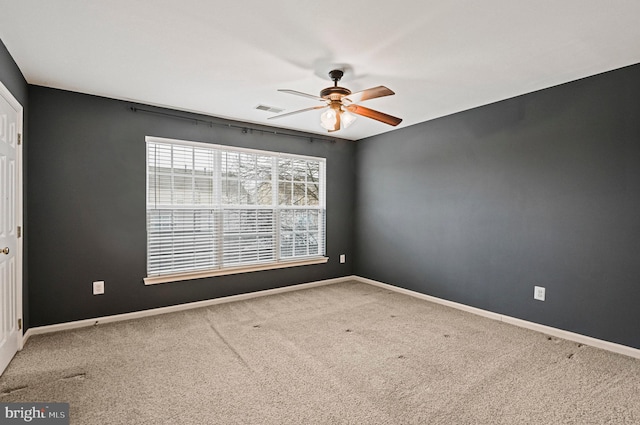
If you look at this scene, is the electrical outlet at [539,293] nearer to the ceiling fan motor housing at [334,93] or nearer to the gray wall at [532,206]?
the gray wall at [532,206]

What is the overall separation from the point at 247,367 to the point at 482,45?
2980 mm

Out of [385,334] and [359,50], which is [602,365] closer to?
[385,334]

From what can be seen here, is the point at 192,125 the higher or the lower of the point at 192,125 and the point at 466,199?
the higher

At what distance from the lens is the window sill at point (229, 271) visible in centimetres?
381

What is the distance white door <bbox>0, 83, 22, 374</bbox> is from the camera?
2.42 metres

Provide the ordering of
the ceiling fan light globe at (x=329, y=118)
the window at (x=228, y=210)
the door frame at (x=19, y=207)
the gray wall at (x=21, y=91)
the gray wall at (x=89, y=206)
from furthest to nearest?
1. the window at (x=228, y=210)
2. the gray wall at (x=89, y=206)
3. the ceiling fan light globe at (x=329, y=118)
4. the door frame at (x=19, y=207)
5. the gray wall at (x=21, y=91)

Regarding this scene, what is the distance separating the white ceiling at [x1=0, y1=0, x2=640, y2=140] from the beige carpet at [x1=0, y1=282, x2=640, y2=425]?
2.41 meters

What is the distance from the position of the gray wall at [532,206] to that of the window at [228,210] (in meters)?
1.30

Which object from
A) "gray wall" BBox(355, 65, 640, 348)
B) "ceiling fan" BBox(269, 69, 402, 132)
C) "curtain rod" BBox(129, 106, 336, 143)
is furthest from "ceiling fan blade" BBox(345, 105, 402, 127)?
"curtain rod" BBox(129, 106, 336, 143)

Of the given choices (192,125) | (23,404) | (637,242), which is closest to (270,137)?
(192,125)

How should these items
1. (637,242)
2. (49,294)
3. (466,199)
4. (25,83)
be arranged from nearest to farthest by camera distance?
(637,242)
(25,83)
(49,294)
(466,199)

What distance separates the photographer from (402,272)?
4801 mm

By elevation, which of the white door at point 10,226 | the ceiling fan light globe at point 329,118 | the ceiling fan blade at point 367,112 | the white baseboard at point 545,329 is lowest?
the white baseboard at point 545,329

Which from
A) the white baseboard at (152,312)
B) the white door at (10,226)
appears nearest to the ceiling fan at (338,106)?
the white door at (10,226)
